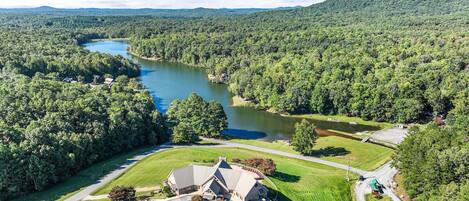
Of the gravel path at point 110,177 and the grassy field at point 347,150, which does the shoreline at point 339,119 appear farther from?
the gravel path at point 110,177

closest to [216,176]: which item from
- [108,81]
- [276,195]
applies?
[276,195]

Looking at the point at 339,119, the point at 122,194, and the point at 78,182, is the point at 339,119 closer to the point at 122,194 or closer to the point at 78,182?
the point at 78,182

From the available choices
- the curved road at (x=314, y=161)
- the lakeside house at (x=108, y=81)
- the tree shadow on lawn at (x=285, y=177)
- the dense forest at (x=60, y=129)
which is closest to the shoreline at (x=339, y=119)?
the curved road at (x=314, y=161)

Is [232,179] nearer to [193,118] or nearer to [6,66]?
[193,118]

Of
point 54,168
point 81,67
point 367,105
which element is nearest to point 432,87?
point 367,105

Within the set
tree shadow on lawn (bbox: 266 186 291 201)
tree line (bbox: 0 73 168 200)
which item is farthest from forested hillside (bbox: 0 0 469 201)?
tree shadow on lawn (bbox: 266 186 291 201)

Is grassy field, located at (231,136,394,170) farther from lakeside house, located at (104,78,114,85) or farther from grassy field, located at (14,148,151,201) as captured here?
lakeside house, located at (104,78,114,85)
